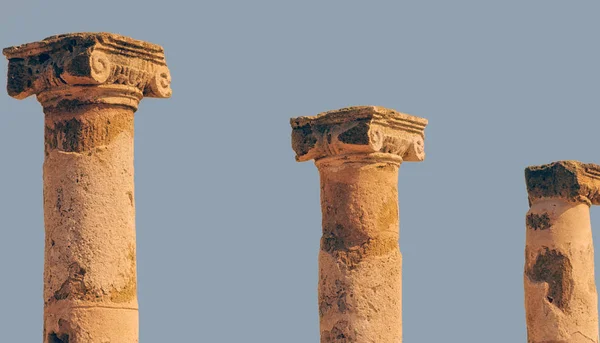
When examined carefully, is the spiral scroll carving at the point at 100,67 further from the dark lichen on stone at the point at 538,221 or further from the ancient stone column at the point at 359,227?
the dark lichen on stone at the point at 538,221

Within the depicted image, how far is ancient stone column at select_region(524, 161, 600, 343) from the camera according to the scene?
27234 mm

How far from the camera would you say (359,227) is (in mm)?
23344

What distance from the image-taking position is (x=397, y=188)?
2392 cm

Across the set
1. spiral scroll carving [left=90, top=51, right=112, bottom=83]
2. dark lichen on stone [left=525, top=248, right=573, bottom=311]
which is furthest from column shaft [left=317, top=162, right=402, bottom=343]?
spiral scroll carving [left=90, top=51, right=112, bottom=83]

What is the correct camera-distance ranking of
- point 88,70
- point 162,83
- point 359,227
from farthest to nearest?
point 359,227 < point 162,83 < point 88,70

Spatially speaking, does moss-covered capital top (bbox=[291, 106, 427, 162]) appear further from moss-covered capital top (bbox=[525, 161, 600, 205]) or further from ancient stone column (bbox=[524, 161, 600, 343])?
moss-covered capital top (bbox=[525, 161, 600, 205])

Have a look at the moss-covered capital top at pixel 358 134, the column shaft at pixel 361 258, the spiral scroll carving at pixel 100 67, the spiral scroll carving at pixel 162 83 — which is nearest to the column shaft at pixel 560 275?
the moss-covered capital top at pixel 358 134

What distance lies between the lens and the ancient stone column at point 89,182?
18719mm

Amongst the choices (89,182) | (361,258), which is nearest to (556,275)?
(361,258)

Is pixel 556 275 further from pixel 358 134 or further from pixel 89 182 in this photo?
pixel 89 182

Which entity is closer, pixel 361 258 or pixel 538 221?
pixel 361 258

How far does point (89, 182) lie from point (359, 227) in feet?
18.0

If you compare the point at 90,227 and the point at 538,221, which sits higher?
the point at 538,221

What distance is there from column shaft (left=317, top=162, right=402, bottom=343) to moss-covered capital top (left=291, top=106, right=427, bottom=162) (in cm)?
27
